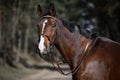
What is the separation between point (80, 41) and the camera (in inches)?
255

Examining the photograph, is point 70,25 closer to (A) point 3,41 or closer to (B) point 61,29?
(B) point 61,29

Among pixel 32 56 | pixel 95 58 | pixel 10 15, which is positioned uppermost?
pixel 95 58

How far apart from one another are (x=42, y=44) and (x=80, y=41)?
814mm

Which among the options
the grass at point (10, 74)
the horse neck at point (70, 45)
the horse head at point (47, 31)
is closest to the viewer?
the horse head at point (47, 31)

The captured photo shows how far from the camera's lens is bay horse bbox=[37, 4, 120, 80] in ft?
20.0

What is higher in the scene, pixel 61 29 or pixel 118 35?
pixel 61 29

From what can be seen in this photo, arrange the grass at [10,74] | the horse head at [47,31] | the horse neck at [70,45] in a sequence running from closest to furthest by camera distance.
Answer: the horse head at [47,31], the horse neck at [70,45], the grass at [10,74]

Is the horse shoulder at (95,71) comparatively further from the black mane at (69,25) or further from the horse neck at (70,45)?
the black mane at (69,25)

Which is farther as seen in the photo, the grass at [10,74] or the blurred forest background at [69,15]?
the blurred forest background at [69,15]

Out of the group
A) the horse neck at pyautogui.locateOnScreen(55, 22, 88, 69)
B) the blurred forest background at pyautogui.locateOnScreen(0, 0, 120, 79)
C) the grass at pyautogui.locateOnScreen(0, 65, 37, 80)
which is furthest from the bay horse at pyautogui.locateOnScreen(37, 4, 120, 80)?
the grass at pyautogui.locateOnScreen(0, 65, 37, 80)

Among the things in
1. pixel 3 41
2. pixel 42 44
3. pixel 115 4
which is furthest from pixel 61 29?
pixel 3 41

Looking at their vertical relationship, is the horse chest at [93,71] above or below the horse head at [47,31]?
below

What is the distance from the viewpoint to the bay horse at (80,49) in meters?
6.11

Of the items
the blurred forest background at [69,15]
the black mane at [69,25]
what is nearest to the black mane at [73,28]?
the black mane at [69,25]
